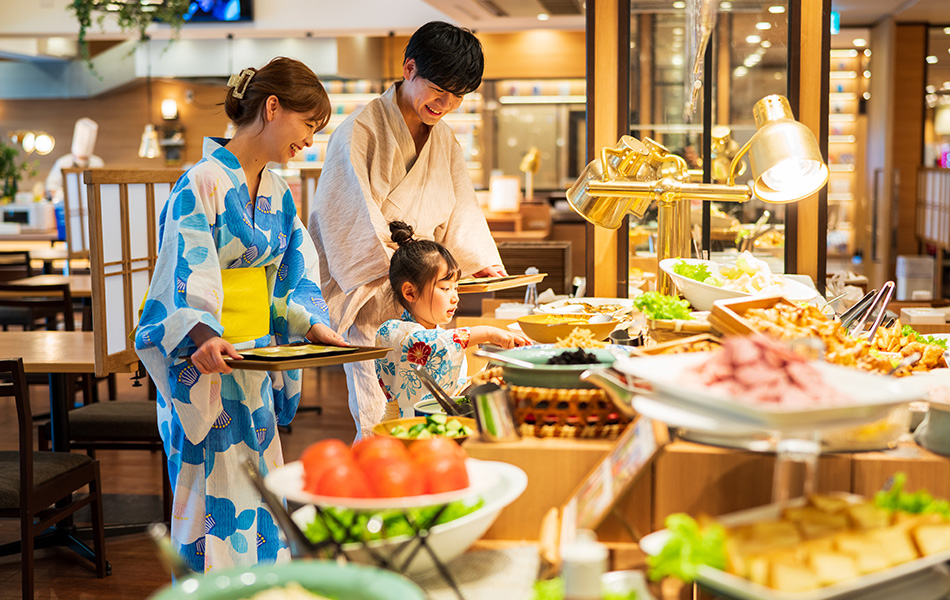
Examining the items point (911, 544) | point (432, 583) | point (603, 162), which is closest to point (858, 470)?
point (911, 544)

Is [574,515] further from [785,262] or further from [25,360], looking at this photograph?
[25,360]

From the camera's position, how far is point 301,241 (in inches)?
88.1

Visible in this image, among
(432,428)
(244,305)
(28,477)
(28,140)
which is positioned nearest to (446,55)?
(244,305)

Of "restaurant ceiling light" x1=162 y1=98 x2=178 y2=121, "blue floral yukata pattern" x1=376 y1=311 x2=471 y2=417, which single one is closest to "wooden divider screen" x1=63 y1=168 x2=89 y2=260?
"blue floral yukata pattern" x1=376 y1=311 x2=471 y2=417

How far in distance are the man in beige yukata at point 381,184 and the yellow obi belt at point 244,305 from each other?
0.31 m

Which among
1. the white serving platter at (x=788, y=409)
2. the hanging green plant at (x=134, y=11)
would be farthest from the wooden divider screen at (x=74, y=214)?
the white serving platter at (x=788, y=409)

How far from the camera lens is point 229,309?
204 cm

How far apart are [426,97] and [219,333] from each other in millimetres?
879

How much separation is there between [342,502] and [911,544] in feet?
1.90

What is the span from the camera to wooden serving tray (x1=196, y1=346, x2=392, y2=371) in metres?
1.55

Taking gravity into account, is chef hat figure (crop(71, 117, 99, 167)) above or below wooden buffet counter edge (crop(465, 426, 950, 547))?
above

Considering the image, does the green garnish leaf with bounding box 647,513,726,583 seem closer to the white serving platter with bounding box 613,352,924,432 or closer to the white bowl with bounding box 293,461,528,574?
the white serving platter with bounding box 613,352,924,432

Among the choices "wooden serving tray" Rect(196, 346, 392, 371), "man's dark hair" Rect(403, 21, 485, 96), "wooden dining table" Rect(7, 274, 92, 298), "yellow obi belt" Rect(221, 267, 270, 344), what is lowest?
"wooden dining table" Rect(7, 274, 92, 298)

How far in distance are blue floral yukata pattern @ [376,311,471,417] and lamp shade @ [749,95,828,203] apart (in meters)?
0.76
